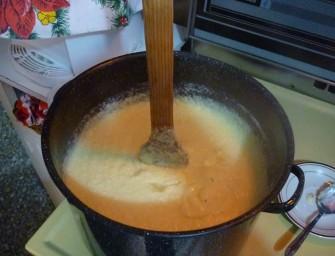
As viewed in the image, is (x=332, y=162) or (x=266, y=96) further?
(x=332, y=162)

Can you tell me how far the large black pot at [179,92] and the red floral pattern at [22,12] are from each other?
0.31 feet

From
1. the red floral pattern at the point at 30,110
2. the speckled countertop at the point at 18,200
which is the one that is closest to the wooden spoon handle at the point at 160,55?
the red floral pattern at the point at 30,110

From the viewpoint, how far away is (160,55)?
1.49 ft

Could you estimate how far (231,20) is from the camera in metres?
0.60

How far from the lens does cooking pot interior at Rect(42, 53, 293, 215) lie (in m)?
0.48

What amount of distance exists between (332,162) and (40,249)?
462 mm

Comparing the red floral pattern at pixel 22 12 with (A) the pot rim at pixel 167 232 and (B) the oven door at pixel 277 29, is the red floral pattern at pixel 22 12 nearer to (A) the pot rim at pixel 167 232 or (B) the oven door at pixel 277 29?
(A) the pot rim at pixel 167 232

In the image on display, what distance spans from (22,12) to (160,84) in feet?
0.66

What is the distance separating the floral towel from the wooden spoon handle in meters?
0.14

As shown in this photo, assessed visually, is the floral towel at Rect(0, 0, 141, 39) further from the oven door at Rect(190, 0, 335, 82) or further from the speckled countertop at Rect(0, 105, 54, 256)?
the speckled countertop at Rect(0, 105, 54, 256)

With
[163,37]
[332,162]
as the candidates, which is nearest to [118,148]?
[163,37]

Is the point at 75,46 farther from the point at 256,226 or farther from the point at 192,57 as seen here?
the point at 256,226

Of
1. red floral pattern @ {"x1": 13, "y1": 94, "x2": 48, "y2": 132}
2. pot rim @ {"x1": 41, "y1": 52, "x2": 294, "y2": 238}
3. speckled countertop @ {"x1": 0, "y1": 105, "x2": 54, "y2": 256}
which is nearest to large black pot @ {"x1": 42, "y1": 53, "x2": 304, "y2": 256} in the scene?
pot rim @ {"x1": 41, "y1": 52, "x2": 294, "y2": 238}

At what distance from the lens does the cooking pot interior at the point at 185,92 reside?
1.57 ft
